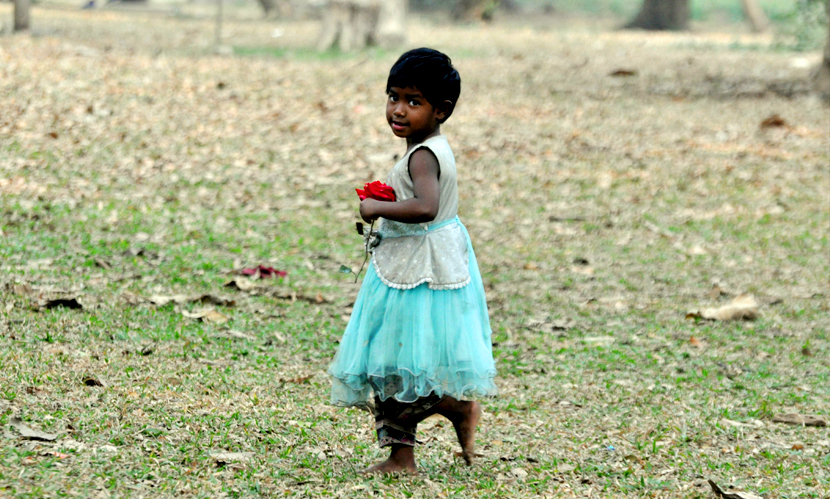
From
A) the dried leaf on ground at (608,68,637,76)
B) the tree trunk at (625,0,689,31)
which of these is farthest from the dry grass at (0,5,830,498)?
the tree trunk at (625,0,689,31)

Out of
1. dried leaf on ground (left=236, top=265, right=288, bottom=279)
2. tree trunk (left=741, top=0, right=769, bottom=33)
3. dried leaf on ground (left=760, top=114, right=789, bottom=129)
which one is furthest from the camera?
tree trunk (left=741, top=0, right=769, bottom=33)

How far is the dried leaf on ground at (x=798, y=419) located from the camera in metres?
4.56

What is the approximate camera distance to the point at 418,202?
3275 millimetres

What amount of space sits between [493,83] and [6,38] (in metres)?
6.96

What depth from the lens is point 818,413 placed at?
4.71m

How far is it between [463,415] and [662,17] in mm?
25417

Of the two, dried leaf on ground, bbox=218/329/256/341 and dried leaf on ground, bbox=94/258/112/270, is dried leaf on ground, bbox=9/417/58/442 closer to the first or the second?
→ dried leaf on ground, bbox=218/329/256/341

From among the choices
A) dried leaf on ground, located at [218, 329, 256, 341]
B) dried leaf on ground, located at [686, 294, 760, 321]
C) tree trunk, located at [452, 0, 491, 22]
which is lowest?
dried leaf on ground, located at [218, 329, 256, 341]

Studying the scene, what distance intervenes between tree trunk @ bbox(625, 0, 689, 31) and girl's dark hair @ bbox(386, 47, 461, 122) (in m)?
24.8

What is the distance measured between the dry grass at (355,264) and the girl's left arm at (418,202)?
3.26 ft

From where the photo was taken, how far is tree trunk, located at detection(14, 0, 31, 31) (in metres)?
14.6

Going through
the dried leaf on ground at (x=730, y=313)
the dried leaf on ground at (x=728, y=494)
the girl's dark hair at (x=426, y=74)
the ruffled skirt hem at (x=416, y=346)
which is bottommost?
the dried leaf on ground at (x=730, y=313)

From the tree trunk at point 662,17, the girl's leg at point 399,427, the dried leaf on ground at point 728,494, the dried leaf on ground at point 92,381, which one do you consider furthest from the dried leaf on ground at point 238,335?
the tree trunk at point 662,17

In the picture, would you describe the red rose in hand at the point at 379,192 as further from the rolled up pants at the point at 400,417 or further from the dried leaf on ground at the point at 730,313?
the dried leaf on ground at the point at 730,313
